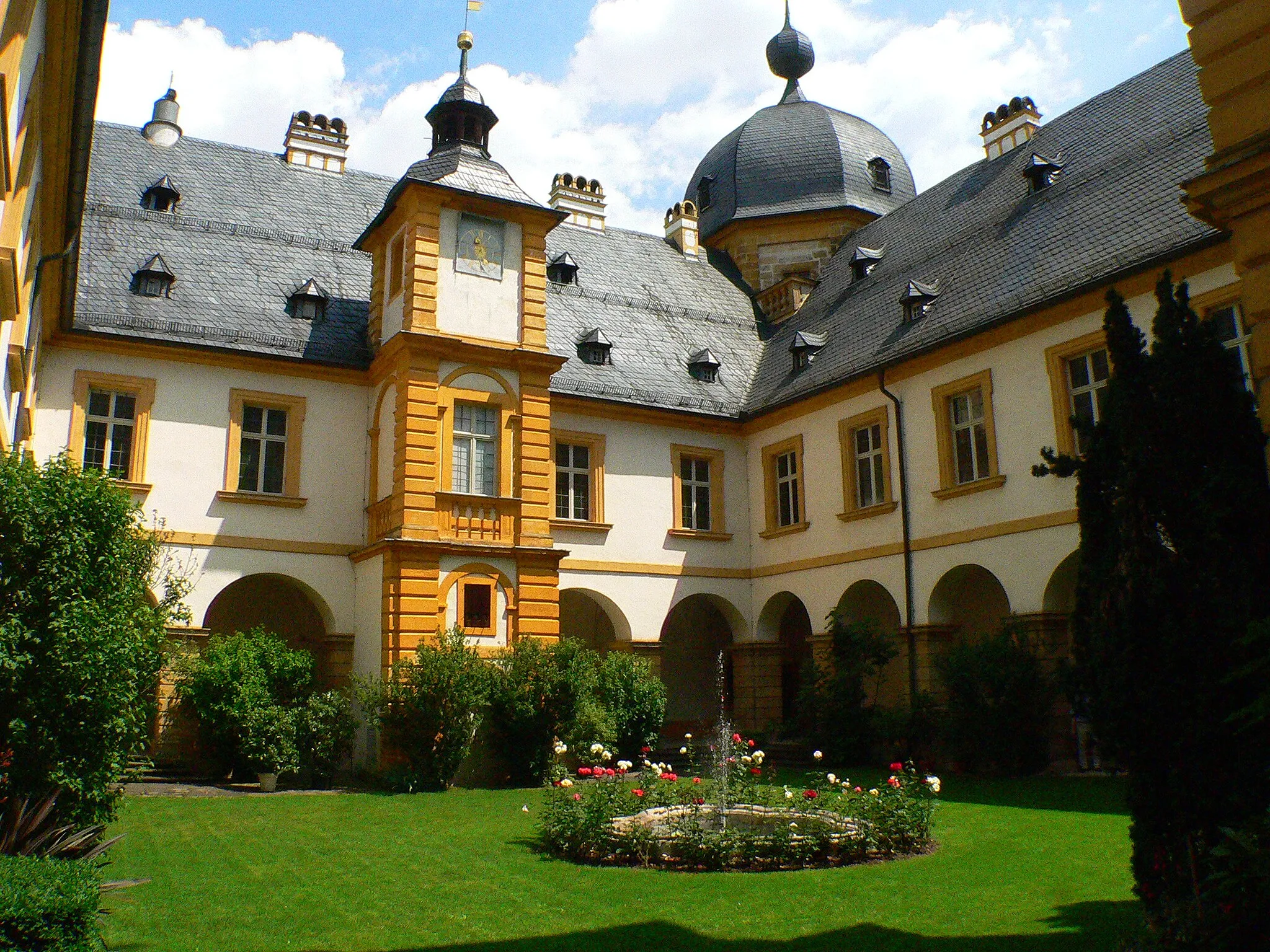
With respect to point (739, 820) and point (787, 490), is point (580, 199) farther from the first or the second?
point (739, 820)

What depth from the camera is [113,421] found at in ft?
58.2

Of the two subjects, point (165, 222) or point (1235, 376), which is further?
point (165, 222)

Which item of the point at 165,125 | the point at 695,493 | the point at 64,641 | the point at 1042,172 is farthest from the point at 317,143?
the point at 64,641

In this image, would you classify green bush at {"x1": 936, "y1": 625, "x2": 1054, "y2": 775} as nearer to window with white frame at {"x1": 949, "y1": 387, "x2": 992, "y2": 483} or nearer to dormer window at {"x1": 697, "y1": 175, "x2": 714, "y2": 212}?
window with white frame at {"x1": 949, "y1": 387, "x2": 992, "y2": 483}

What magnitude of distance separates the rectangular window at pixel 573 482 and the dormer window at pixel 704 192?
40.1 feet

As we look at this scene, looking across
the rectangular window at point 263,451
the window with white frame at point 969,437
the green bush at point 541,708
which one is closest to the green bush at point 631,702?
the green bush at point 541,708

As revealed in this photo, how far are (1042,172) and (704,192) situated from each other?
1240 centimetres

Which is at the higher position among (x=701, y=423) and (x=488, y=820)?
(x=701, y=423)

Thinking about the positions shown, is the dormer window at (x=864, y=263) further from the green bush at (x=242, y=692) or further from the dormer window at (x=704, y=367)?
the green bush at (x=242, y=692)

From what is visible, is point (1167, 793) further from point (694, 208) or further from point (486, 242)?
point (694, 208)

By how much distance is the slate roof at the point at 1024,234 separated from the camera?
16.9m

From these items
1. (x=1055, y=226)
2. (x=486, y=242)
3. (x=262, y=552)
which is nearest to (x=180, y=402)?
(x=262, y=552)

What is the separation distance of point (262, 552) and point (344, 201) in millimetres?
9074

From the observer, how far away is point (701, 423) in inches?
906
